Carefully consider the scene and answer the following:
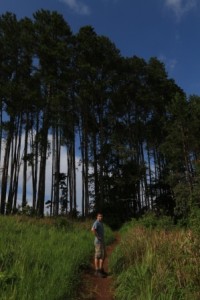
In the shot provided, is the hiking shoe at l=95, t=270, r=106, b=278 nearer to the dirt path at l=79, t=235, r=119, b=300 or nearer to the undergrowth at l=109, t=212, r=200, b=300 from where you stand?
the dirt path at l=79, t=235, r=119, b=300

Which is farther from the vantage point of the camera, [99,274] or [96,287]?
[99,274]

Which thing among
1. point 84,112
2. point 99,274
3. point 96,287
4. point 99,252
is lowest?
point 96,287

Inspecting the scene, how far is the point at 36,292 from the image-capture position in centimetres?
672

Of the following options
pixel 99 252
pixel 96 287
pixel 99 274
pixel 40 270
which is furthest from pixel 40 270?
pixel 99 252

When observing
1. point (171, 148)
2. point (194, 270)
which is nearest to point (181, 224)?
point (171, 148)

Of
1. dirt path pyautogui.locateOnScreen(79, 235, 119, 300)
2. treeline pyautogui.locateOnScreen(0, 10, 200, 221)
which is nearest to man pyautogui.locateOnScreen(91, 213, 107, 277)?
dirt path pyautogui.locateOnScreen(79, 235, 119, 300)

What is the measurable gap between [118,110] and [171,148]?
7.68m

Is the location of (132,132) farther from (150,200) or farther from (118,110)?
(150,200)

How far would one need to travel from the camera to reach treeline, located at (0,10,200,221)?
31.3 m

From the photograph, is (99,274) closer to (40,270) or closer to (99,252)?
(99,252)

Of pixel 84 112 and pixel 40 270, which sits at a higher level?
pixel 84 112

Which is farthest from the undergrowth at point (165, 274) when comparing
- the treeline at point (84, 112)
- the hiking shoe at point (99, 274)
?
the treeline at point (84, 112)

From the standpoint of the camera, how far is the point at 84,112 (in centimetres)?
3559

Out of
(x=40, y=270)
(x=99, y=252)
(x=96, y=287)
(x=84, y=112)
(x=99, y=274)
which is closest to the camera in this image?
(x=40, y=270)
